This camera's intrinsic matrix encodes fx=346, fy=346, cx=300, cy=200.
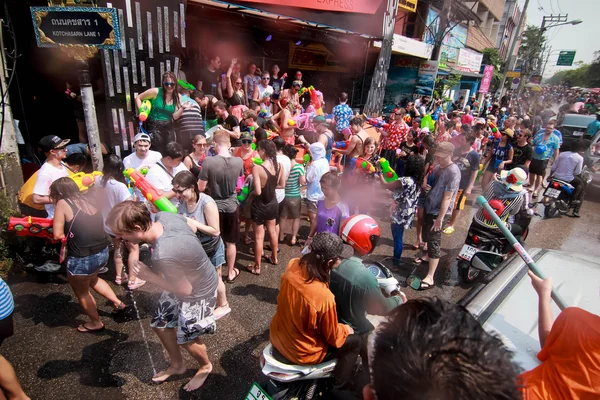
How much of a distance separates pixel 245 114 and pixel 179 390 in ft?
15.5

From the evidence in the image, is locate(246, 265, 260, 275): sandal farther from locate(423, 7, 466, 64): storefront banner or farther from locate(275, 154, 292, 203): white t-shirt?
locate(423, 7, 466, 64): storefront banner

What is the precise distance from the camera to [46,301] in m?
3.83

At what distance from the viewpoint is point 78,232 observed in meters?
3.09

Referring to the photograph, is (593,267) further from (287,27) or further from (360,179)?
(287,27)

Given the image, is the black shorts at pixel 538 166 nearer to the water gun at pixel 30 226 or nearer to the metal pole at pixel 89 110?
the metal pole at pixel 89 110

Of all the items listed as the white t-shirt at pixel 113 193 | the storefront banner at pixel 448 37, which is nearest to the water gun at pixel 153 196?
the white t-shirt at pixel 113 193

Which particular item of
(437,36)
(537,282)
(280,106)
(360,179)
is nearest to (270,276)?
(360,179)

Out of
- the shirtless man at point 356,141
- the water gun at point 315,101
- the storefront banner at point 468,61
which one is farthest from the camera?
the storefront banner at point 468,61

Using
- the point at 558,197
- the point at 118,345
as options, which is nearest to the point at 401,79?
the point at 558,197

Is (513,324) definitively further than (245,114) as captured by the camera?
No

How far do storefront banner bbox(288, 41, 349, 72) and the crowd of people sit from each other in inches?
247

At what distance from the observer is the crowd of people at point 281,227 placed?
1.15 m

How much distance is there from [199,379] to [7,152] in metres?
4.26

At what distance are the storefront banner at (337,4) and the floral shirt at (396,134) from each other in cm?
469
